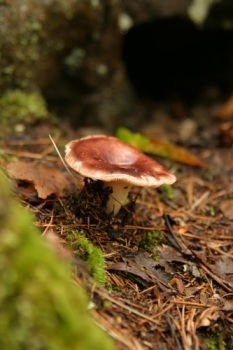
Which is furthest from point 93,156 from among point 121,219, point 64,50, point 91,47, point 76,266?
point 91,47

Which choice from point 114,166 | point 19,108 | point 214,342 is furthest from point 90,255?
point 19,108

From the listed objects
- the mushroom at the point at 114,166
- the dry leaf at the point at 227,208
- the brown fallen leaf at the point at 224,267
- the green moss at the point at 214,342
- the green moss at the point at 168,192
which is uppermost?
the mushroom at the point at 114,166

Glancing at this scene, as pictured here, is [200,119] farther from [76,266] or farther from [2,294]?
[2,294]

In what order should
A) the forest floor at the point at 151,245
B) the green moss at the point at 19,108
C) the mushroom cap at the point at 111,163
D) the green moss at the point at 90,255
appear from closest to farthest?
the forest floor at the point at 151,245 → the green moss at the point at 90,255 → the mushroom cap at the point at 111,163 → the green moss at the point at 19,108

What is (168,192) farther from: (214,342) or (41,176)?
(214,342)

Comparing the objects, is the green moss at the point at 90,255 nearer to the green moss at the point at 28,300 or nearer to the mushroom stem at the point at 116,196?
the mushroom stem at the point at 116,196

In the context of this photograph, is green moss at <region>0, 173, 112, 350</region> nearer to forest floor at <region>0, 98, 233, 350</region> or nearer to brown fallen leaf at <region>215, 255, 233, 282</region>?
forest floor at <region>0, 98, 233, 350</region>

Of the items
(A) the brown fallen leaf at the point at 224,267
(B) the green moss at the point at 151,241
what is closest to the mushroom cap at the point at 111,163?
(B) the green moss at the point at 151,241
